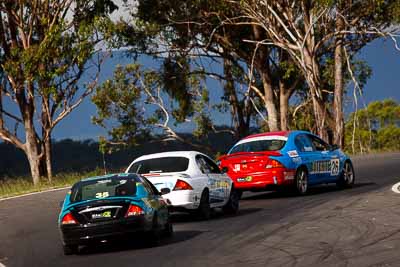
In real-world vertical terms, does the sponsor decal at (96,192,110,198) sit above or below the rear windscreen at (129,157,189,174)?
below

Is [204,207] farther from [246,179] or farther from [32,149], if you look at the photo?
[32,149]

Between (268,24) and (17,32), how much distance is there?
11636mm

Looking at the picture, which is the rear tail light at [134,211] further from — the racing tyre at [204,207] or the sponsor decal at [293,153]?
the sponsor decal at [293,153]

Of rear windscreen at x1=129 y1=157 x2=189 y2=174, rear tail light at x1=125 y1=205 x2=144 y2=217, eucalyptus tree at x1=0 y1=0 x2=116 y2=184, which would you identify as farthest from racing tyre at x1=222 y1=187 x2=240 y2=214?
eucalyptus tree at x1=0 y1=0 x2=116 y2=184

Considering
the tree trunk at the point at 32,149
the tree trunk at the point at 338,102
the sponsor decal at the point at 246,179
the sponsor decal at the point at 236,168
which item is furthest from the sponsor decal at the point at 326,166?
the tree trunk at the point at 338,102

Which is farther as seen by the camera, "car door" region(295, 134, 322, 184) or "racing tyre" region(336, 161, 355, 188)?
"racing tyre" region(336, 161, 355, 188)

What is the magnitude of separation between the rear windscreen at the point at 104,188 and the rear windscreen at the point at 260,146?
7.94 m

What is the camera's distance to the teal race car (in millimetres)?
13867

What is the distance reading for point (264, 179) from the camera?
21.8m

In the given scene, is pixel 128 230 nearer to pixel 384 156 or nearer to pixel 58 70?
pixel 384 156

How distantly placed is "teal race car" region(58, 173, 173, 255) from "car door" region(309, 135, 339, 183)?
9.09 meters

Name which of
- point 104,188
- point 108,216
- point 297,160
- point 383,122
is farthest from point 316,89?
point 383,122

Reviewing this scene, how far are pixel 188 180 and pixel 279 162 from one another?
4517mm

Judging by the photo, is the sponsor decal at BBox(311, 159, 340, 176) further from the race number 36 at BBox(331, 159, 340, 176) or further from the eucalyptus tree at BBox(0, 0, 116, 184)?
the eucalyptus tree at BBox(0, 0, 116, 184)
